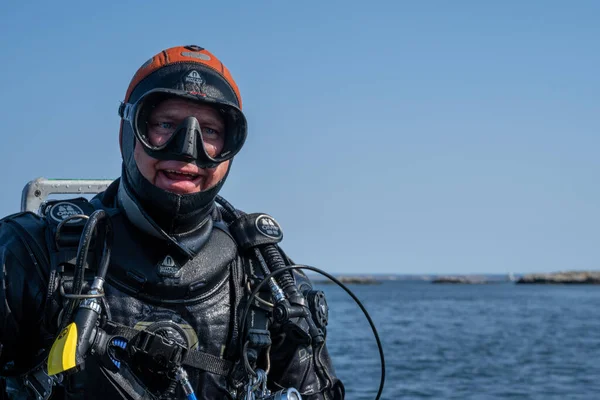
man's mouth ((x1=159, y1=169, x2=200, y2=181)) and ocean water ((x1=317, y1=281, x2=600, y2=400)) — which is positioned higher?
A: man's mouth ((x1=159, y1=169, x2=200, y2=181))

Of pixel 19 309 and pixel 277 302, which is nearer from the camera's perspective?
pixel 19 309

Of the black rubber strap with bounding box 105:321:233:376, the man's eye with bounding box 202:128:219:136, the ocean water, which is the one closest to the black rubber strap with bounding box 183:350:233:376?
the black rubber strap with bounding box 105:321:233:376

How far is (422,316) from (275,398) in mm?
46838

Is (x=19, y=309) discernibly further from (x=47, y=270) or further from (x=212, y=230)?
(x=212, y=230)

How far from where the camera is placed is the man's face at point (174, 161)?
3330 mm

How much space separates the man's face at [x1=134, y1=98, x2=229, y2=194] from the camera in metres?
3.33

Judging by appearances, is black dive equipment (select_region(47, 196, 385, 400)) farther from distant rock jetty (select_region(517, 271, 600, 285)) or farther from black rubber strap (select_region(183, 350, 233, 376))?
distant rock jetty (select_region(517, 271, 600, 285))

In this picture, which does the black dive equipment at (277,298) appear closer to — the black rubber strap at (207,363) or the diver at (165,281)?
the diver at (165,281)

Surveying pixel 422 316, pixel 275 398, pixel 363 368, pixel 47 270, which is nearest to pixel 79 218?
pixel 47 270

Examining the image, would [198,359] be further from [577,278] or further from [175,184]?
[577,278]

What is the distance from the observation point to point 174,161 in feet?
10.9

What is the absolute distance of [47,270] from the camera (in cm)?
315

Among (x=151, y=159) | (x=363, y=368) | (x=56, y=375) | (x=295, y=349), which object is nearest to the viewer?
(x=56, y=375)

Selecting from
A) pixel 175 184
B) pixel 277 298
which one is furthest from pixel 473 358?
pixel 175 184
